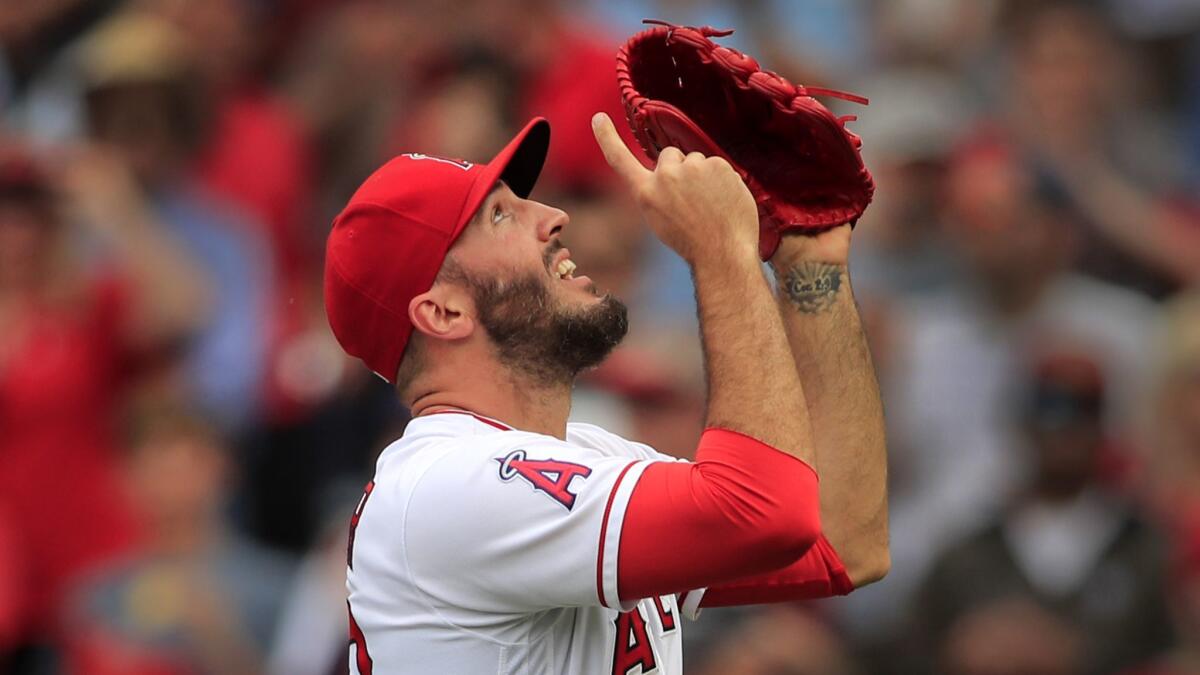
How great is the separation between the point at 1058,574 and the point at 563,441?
2903mm

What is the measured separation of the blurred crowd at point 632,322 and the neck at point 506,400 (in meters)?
2.32

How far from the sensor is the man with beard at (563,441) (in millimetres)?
2754

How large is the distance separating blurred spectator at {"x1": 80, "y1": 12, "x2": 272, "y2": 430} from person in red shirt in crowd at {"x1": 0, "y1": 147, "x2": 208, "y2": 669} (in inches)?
5.7

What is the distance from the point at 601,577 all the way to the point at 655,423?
9.62ft

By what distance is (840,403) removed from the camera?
3.46 m

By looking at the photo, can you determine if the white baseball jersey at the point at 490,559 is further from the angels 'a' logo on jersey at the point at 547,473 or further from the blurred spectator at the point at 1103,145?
the blurred spectator at the point at 1103,145

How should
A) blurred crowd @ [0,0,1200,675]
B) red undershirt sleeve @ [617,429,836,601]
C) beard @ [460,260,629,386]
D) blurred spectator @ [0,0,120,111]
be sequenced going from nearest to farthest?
red undershirt sleeve @ [617,429,836,601]
beard @ [460,260,629,386]
blurred crowd @ [0,0,1200,675]
blurred spectator @ [0,0,120,111]

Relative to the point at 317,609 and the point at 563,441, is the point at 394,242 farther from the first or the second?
the point at 317,609

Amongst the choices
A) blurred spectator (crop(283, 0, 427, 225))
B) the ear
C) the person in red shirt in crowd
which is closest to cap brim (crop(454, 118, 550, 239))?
the ear

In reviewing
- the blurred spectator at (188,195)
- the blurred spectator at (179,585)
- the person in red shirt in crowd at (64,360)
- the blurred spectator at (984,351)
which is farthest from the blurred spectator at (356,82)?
the blurred spectator at (984,351)

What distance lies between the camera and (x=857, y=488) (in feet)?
11.2

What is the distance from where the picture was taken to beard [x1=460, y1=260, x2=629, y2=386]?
3182mm

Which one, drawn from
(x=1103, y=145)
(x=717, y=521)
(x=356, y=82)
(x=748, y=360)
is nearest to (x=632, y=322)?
(x=356, y=82)

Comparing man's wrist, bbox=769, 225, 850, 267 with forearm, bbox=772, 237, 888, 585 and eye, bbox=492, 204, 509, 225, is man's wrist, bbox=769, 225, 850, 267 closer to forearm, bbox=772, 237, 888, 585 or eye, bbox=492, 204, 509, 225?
forearm, bbox=772, 237, 888, 585
